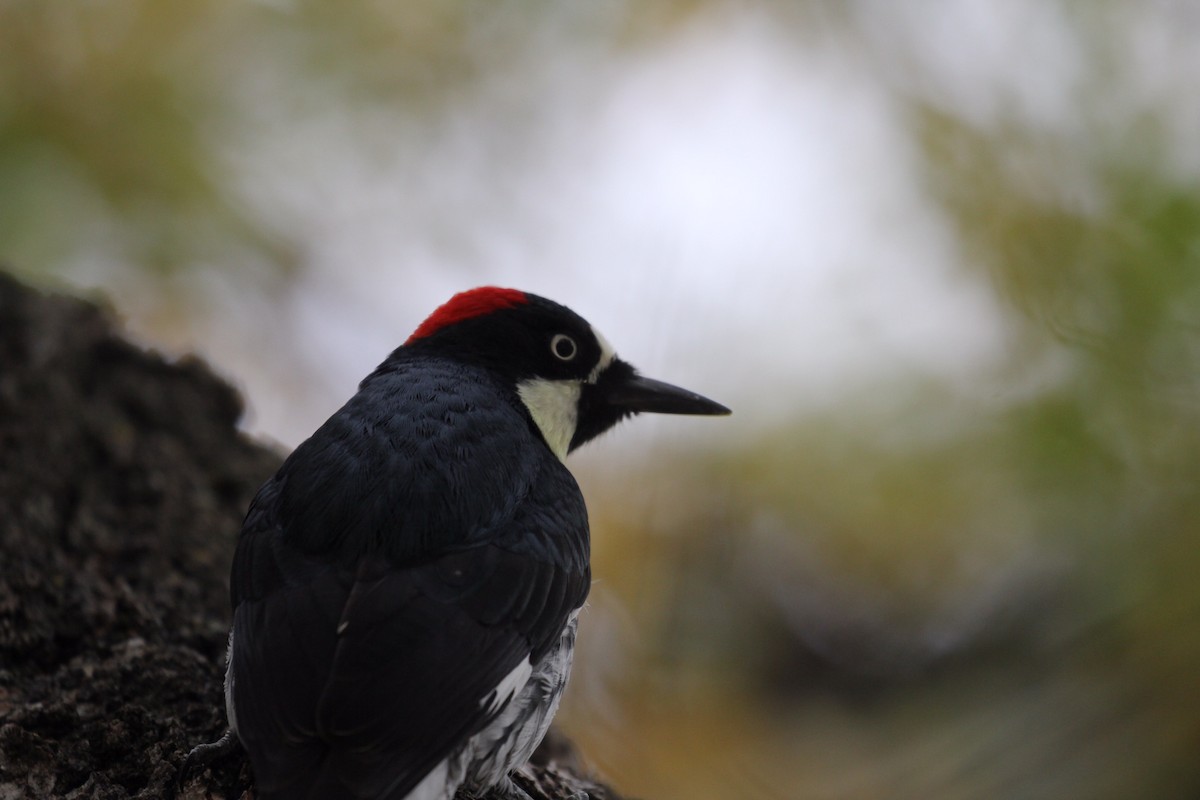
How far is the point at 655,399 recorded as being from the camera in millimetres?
4086

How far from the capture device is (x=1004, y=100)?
5.18m

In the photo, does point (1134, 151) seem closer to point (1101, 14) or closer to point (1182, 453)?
point (1101, 14)

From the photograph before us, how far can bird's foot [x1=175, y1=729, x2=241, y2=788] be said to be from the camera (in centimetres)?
261

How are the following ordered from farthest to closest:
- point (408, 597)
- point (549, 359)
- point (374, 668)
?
1. point (549, 359)
2. point (408, 597)
3. point (374, 668)

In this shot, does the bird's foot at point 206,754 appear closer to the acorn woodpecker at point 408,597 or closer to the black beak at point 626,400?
the acorn woodpecker at point 408,597

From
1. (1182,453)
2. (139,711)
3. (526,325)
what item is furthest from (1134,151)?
(139,711)

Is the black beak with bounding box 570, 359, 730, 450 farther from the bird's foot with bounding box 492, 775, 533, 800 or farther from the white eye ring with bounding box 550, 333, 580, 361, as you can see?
the bird's foot with bounding box 492, 775, 533, 800

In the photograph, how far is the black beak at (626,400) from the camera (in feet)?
13.3

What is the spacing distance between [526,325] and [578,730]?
2062mm

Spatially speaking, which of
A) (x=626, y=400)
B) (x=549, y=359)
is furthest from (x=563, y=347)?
(x=626, y=400)

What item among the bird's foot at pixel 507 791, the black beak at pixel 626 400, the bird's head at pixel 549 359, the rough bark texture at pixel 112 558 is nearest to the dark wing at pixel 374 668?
the rough bark texture at pixel 112 558

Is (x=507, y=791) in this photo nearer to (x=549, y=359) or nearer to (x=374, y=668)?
(x=374, y=668)

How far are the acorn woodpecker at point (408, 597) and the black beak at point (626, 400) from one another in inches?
19.0

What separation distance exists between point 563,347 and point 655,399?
44 centimetres
